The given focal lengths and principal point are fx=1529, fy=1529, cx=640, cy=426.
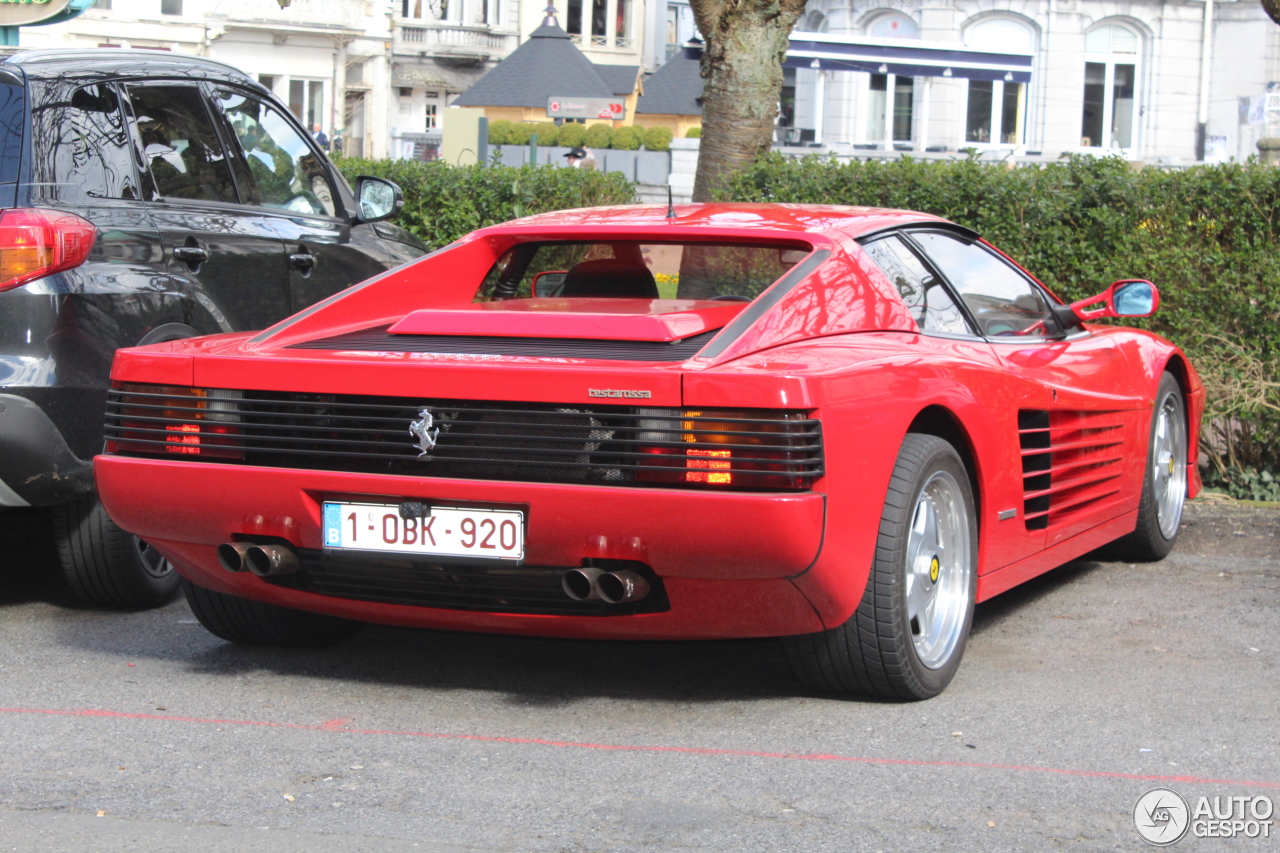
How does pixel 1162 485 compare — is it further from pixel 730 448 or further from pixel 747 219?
pixel 730 448

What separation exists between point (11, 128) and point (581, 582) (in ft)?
8.46

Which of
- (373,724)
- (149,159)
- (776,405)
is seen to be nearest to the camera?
(776,405)

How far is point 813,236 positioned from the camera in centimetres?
Result: 434

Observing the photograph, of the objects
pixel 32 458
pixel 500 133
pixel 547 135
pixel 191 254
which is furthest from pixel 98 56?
pixel 500 133

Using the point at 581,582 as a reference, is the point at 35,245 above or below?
above

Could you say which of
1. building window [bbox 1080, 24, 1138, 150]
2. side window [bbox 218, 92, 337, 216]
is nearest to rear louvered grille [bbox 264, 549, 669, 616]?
side window [bbox 218, 92, 337, 216]

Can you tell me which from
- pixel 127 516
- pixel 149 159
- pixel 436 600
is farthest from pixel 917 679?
pixel 149 159

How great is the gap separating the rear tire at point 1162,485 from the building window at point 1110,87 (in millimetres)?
37700

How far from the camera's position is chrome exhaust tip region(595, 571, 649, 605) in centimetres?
357

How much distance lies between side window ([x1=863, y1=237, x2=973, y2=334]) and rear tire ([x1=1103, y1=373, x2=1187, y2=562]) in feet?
4.95

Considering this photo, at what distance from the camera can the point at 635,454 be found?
3510 millimetres

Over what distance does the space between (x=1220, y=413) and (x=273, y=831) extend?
19.3ft

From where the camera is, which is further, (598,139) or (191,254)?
(598,139)

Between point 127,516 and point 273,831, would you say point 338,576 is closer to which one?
point 127,516
